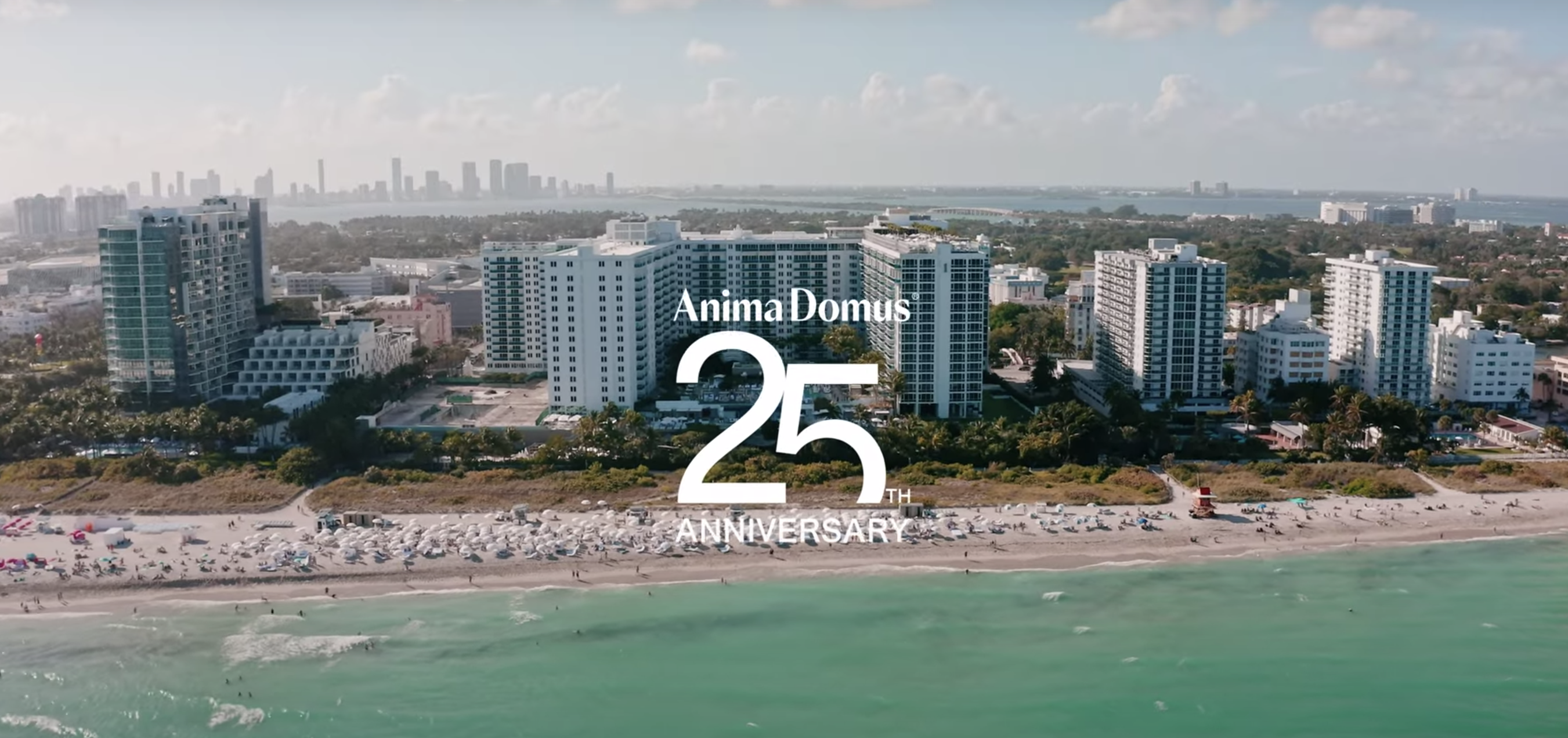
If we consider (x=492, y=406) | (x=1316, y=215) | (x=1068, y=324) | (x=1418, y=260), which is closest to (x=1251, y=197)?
(x=1316, y=215)

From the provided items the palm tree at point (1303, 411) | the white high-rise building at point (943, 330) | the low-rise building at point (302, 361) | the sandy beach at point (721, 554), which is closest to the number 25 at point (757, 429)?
the sandy beach at point (721, 554)

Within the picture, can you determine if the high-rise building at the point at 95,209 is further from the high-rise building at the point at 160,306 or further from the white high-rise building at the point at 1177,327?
the white high-rise building at the point at 1177,327

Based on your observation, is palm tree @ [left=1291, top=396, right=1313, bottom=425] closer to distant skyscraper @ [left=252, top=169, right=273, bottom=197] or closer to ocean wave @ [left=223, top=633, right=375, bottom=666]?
ocean wave @ [left=223, top=633, right=375, bottom=666]

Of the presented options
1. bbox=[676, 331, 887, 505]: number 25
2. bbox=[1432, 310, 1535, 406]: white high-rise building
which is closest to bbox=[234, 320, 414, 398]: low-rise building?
bbox=[676, 331, 887, 505]: number 25

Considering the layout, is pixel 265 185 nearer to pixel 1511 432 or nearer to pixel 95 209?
pixel 95 209

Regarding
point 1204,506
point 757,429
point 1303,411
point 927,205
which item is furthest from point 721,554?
point 927,205

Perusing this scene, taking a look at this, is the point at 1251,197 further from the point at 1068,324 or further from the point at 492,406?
the point at 492,406

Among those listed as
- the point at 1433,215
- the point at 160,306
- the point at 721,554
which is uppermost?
the point at 1433,215
